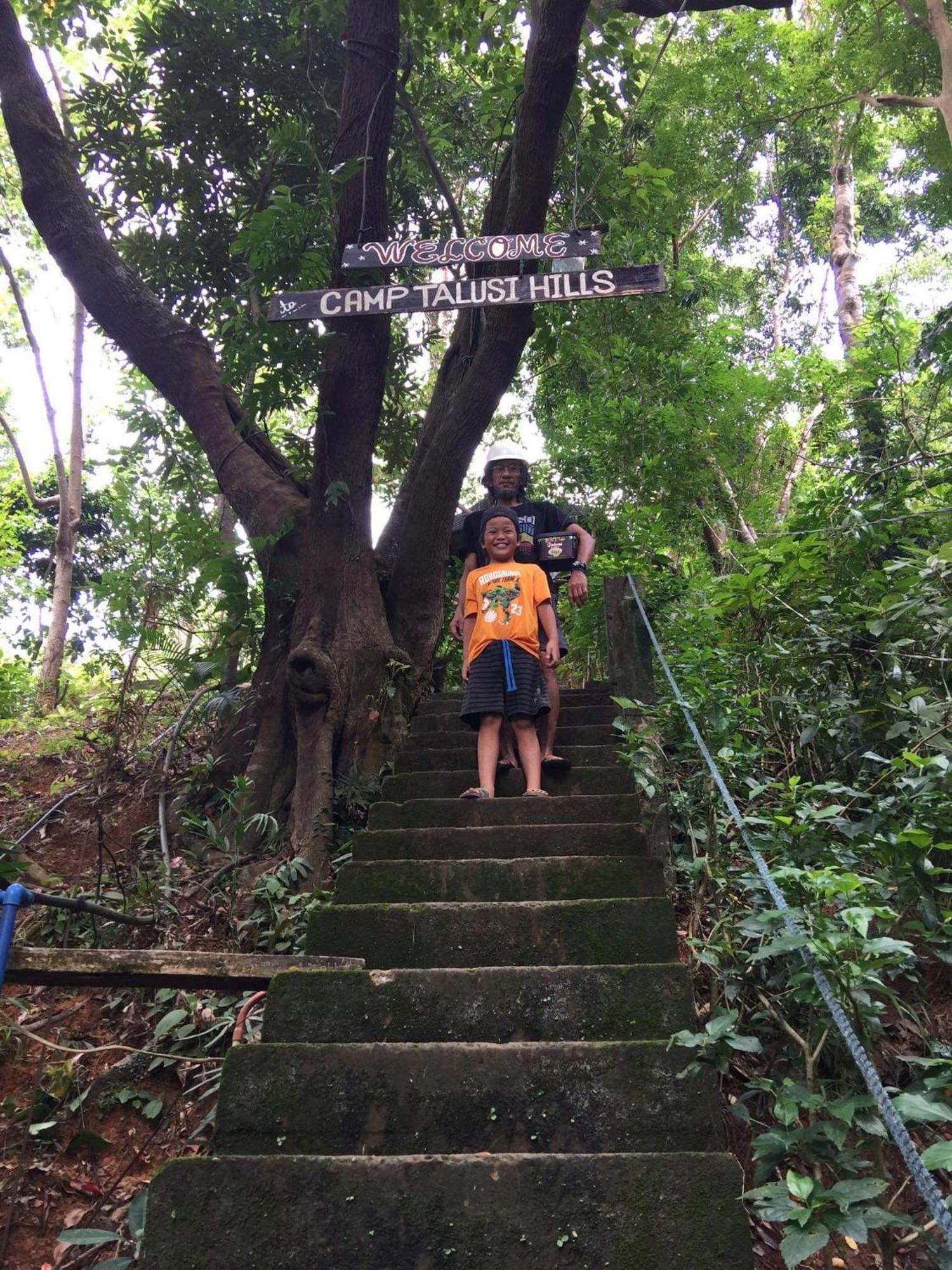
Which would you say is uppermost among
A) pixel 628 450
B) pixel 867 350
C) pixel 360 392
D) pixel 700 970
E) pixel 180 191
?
pixel 180 191

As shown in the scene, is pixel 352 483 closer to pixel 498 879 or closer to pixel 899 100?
pixel 498 879

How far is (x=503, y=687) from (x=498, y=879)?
3.41ft

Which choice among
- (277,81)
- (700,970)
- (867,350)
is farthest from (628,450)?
(700,970)

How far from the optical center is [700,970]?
9.89 feet

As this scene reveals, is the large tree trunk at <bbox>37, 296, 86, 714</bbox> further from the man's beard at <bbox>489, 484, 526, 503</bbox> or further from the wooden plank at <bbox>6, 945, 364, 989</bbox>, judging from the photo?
the wooden plank at <bbox>6, 945, 364, 989</bbox>

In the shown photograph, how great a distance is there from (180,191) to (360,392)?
3.06m

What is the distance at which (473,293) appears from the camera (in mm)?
4184

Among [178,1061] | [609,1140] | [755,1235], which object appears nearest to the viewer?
[609,1140]

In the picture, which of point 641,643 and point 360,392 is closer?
point 641,643

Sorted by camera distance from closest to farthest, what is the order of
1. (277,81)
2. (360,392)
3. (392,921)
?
(392,921)
(360,392)
(277,81)

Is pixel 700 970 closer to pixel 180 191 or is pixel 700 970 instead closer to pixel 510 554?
pixel 510 554

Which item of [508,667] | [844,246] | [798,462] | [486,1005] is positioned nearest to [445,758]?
[508,667]

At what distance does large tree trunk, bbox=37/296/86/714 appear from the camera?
1012cm

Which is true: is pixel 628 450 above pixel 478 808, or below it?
above
